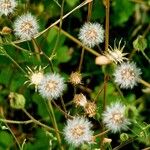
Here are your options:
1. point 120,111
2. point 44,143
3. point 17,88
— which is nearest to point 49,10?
point 17,88

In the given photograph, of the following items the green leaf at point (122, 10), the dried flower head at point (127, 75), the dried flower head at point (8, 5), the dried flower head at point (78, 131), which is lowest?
the dried flower head at point (78, 131)

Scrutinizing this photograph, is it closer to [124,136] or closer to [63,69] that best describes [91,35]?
[124,136]

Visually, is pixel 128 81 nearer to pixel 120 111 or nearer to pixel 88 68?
pixel 120 111

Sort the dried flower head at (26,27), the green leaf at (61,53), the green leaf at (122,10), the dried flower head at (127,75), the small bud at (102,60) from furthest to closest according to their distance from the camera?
1. the green leaf at (122,10)
2. the green leaf at (61,53)
3. the dried flower head at (26,27)
4. the dried flower head at (127,75)
5. the small bud at (102,60)

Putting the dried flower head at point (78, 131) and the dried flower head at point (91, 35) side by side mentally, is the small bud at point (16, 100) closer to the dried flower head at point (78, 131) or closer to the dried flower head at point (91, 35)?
the dried flower head at point (78, 131)

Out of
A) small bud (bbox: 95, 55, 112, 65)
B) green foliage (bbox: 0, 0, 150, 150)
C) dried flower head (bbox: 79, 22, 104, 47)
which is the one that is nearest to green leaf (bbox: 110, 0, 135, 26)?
green foliage (bbox: 0, 0, 150, 150)

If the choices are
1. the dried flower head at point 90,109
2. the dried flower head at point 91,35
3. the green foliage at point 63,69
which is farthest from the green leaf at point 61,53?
the dried flower head at point 90,109

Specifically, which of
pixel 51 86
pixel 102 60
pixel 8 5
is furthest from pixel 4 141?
pixel 102 60
